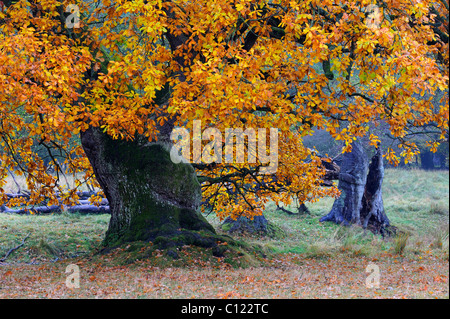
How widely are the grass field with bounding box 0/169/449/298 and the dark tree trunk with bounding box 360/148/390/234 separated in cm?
273

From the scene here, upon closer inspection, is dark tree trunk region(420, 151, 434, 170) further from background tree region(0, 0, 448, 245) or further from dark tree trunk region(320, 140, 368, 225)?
background tree region(0, 0, 448, 245)

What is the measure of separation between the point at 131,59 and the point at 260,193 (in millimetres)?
5556

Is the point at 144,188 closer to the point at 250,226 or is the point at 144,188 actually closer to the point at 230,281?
the point at 230,281

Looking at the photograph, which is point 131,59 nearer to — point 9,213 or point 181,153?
point 181,153

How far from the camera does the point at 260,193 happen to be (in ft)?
41.3

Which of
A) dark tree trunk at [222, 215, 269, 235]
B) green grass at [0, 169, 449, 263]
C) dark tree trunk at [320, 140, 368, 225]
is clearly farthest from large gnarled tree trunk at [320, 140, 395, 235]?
dark tree trunk at [222, 215, 269, 235]

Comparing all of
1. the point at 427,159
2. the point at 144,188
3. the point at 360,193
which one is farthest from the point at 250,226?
the point at 427,159

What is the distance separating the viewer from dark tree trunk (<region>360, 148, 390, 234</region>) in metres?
17.8

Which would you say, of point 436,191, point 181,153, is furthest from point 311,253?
point 436,191

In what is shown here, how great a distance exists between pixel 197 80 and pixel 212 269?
3.32 meters

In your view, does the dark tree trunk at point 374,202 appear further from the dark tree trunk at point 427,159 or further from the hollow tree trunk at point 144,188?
the dark tree trunk at point 427,159

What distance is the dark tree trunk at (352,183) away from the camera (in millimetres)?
17609

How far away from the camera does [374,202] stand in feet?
59.3

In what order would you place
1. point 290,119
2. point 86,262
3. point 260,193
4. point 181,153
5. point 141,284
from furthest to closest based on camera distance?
1. point 260,193
2. point 181,153
3. point 86,262
4. point 290,119
5. point 141,284
